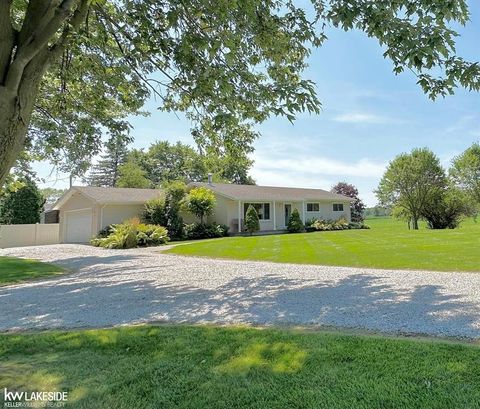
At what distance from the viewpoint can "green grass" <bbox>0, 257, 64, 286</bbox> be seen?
1005 cm

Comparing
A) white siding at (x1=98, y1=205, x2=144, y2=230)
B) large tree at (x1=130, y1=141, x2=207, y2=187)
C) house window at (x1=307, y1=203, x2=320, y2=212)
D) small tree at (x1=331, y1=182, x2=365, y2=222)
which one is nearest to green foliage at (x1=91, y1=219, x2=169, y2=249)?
white siding at (x1=98, y1=205, x2=144, y2=230)

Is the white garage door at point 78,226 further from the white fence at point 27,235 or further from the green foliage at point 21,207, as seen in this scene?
the green foliage at point 21,207

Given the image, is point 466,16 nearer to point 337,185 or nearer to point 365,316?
point 365,316

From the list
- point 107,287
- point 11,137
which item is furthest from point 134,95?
point 107,287

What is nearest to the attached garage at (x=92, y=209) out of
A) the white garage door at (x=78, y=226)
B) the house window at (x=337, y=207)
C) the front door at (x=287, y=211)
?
the white garage door at (x=78, y=226)

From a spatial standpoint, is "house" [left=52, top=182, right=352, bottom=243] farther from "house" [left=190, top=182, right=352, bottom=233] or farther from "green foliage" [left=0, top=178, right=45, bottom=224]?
"green foliage" [left=0, top=178, right=45, bottom=224]

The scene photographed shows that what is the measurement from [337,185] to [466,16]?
41.4 meters

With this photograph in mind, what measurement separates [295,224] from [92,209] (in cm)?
1461

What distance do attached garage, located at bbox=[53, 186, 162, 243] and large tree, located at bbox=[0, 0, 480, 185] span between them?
16.0 metres

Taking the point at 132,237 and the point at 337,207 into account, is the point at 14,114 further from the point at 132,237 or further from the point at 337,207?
the point at 337,207

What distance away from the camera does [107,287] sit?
8414 millimetres

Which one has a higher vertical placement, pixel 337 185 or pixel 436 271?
pixel 337 185

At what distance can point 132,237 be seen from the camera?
19078 mm

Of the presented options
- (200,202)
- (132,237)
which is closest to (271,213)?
(200,202)
